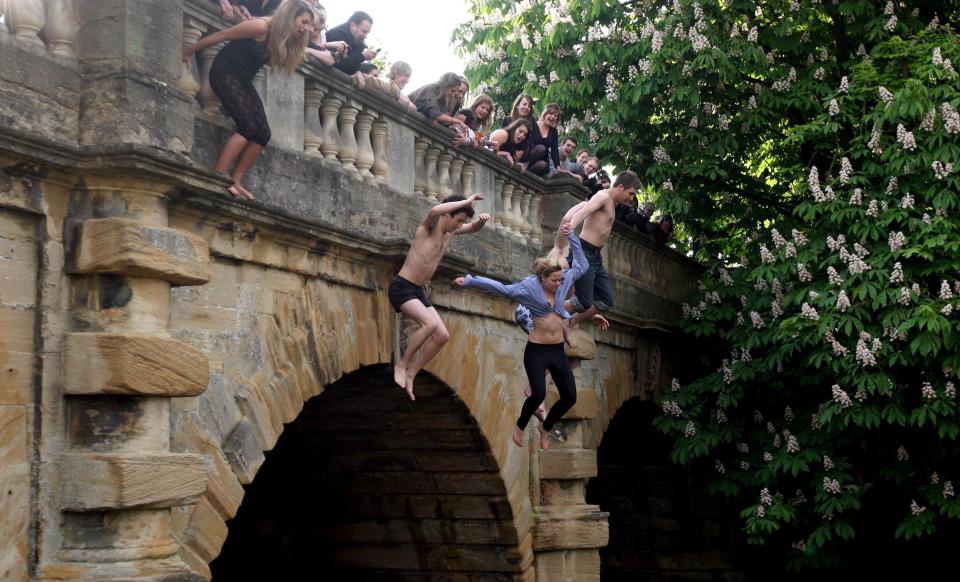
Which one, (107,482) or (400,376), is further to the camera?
(400,376)

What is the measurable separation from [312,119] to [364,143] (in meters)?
0.73

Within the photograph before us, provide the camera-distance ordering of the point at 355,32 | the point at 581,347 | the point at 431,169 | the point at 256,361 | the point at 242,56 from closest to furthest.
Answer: the point at 242,56 → the point at 256,361 → the point at 355,32 → the point at 431,169 → the point at 581,347

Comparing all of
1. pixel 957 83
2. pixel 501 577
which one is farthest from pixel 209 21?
pixel 957 83

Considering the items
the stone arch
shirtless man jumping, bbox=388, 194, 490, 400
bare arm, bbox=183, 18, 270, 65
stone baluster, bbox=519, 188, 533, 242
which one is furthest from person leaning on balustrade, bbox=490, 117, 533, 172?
bare arm, bbox=183, 18, 270, 65

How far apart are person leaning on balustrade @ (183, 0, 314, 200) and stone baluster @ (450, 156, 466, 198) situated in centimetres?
331

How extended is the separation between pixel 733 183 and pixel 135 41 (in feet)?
34.7

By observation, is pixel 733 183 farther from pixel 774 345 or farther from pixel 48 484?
pixel 48 484

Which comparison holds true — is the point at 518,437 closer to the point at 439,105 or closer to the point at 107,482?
the point at 439,105

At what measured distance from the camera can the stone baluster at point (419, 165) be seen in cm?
1030

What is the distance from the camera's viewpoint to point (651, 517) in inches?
772

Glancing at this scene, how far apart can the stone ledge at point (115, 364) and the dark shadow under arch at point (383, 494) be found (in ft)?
14.2

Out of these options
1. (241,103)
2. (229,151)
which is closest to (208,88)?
(241,103)

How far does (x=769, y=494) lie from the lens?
47.5 feet

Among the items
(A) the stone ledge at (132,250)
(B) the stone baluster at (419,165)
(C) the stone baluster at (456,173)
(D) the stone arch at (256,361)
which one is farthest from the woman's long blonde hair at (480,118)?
(A) the stone ledge at (132,250)
